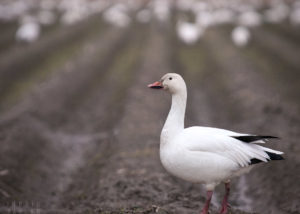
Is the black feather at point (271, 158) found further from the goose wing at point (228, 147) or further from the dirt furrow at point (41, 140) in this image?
the dirt furrow at point (41, 140)

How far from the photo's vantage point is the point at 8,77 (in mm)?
19266

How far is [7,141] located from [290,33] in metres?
24.4

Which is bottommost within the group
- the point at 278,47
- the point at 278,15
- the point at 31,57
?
the point at 31,57

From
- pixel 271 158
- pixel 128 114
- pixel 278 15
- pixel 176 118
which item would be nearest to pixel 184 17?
pixel 278 15

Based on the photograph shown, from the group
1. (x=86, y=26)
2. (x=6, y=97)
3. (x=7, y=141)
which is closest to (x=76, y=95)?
(x=6, y=97)

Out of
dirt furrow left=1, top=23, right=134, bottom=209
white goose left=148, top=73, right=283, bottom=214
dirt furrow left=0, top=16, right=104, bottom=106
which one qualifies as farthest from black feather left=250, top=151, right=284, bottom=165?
dirt furrow left=0, top=16, right=104, bottom=106

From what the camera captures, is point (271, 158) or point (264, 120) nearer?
point (271, 158)

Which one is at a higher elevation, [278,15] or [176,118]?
[278,15]

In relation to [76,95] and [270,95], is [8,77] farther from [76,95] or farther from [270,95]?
[270,95]

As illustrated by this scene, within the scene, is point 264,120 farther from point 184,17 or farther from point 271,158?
point 184,17

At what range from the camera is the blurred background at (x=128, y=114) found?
8.09m

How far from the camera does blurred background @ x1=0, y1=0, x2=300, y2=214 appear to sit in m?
8.09

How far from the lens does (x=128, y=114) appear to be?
12.9 m

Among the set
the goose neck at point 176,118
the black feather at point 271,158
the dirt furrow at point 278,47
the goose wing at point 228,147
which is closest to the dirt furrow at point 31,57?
the goose neck at point 176,118
